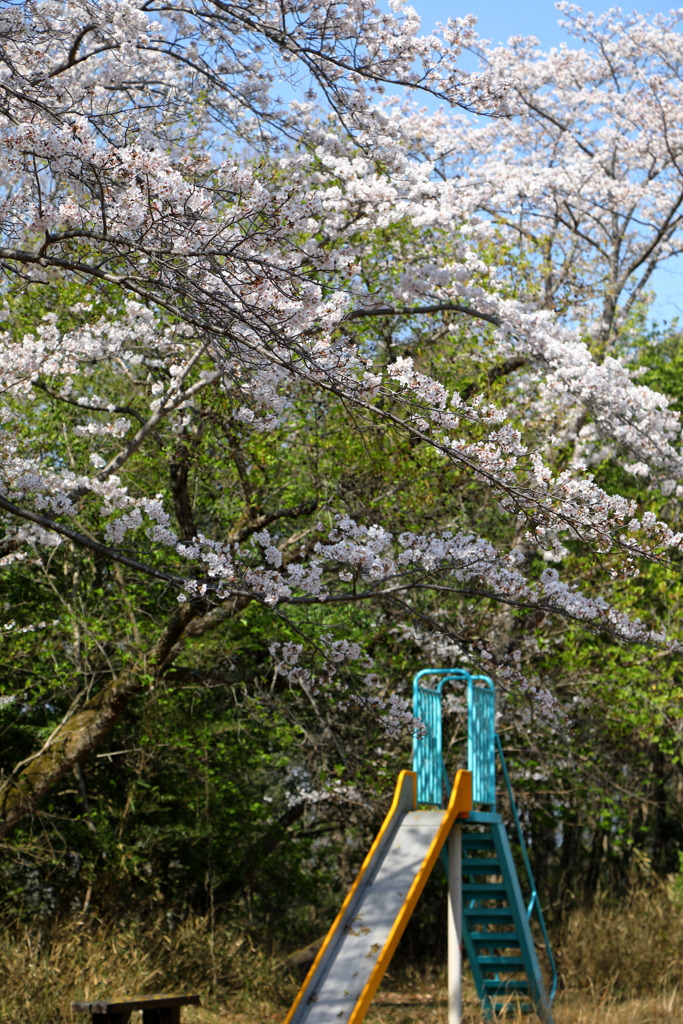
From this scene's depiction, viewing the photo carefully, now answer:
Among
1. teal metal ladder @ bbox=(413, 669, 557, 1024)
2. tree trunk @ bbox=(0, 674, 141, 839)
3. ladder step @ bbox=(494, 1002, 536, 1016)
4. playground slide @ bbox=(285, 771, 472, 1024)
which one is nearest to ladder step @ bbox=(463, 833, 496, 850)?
teal metal ladder @ bbox=(413, 669, 557, 1024)

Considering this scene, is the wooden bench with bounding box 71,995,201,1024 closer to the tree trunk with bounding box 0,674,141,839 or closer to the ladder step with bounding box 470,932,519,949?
the tree trunk with bounding box 0,674,141,839

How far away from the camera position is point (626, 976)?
26.5 ft

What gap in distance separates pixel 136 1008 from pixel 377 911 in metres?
1.42

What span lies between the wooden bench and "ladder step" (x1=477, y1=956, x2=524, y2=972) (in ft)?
8.53

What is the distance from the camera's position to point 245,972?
314 inches

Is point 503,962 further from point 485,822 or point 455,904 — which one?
point 485,822

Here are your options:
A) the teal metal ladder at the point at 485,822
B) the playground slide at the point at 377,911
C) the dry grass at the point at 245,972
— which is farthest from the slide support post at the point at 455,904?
the dry grass at the point at 245,972

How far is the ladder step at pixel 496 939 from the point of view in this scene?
23.3 ft

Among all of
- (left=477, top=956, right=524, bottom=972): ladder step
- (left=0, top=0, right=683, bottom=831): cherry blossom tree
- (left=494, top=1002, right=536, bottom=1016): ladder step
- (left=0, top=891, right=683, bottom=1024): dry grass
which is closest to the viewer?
(left=0, top=0, right=683, bottom=831): cherry blossom tree

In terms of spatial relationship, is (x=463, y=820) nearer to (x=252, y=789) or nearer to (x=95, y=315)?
(x=252, y=789)

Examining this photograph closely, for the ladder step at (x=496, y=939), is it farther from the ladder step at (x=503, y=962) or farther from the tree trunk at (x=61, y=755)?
the tree trunk at (x=61, y=755)

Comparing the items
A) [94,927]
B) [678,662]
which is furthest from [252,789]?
[678,662]

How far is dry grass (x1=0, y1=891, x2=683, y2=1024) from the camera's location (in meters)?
6.13

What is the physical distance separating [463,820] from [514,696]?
1.15 meters
